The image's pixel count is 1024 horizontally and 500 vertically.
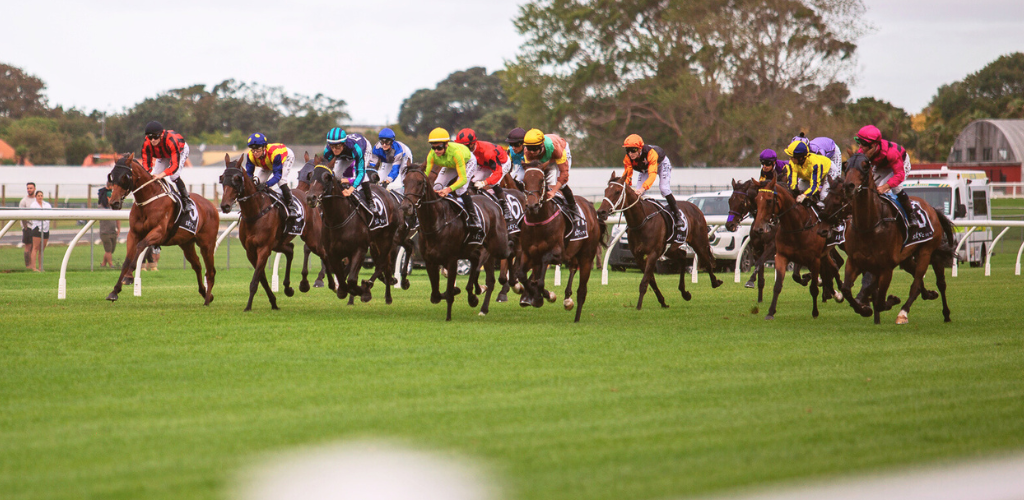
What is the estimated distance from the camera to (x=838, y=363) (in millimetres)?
8086

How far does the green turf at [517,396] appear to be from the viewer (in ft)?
15.4

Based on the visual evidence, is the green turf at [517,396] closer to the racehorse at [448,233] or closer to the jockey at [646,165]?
the racehorse at [448,233]

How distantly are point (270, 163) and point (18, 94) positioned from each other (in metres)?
77.2

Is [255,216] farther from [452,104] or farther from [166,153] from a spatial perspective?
[452,104]

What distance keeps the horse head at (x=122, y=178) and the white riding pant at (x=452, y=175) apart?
3.76 m

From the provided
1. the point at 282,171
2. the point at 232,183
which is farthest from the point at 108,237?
the point at 232,183

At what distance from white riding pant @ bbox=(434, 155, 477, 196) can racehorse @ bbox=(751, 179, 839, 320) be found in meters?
3.31

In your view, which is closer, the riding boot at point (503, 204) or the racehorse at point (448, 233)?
the racehorse at point (448, 233)

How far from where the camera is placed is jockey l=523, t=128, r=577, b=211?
11945mm

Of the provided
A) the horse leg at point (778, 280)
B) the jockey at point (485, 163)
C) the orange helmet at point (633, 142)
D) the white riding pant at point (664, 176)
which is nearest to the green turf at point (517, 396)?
the horse leg at point (778, 280)

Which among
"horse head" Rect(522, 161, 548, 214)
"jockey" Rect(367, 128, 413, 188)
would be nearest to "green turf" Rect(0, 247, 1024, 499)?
"horse head" Rect(522, 161, 548, 214)

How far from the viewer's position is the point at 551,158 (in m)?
12.4

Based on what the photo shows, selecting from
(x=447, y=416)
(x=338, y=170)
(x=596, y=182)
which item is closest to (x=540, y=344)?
(x=447, y=416)

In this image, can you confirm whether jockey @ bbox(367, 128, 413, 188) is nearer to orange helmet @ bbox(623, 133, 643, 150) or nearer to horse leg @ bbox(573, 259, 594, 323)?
orange helmet @ bbox(623, 133, 643, 150)
